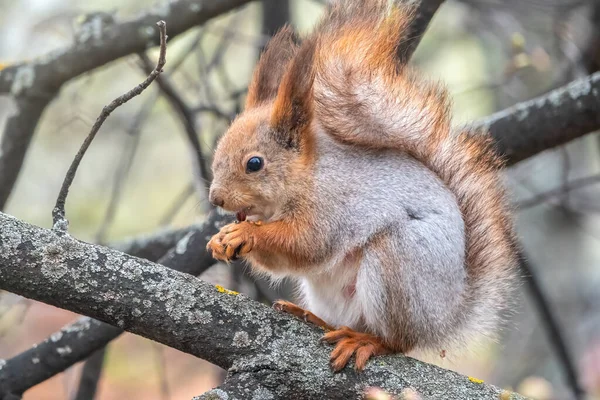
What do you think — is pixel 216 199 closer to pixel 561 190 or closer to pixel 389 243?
pixel 389 243

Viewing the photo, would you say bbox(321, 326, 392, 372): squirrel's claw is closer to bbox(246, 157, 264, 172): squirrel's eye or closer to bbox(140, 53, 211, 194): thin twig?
bbox(246, 157, 264, 172): squirrel's eye

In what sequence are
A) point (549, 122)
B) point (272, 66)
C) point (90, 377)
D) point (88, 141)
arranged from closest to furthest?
point (88, 141), point (272, 66), point (549, 122), point (90, 377)

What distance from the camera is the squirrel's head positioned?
227cm

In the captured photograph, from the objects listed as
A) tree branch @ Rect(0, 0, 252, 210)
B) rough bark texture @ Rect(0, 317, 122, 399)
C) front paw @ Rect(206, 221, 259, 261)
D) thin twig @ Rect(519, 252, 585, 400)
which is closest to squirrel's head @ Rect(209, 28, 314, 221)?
front paw @ Rect(206, 221, 259, 261)

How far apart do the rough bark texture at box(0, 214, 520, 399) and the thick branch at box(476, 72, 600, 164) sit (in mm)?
1269

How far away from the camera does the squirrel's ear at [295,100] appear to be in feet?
7.14

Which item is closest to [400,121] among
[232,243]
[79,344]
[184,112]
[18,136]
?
[232,243]

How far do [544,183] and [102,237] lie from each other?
10.8 ft

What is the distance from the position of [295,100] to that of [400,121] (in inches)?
12.2

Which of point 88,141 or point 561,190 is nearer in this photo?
point 88,141

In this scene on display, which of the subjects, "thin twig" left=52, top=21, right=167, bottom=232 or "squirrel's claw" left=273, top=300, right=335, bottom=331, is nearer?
"thin twig" left=52, top=21, right=167, bottom=232

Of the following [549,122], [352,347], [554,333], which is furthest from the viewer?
[554,333]

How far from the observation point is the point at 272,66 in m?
2.53

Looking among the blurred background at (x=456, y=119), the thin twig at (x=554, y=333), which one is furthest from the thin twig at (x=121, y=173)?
the thin twig at (x=554, y=333)
